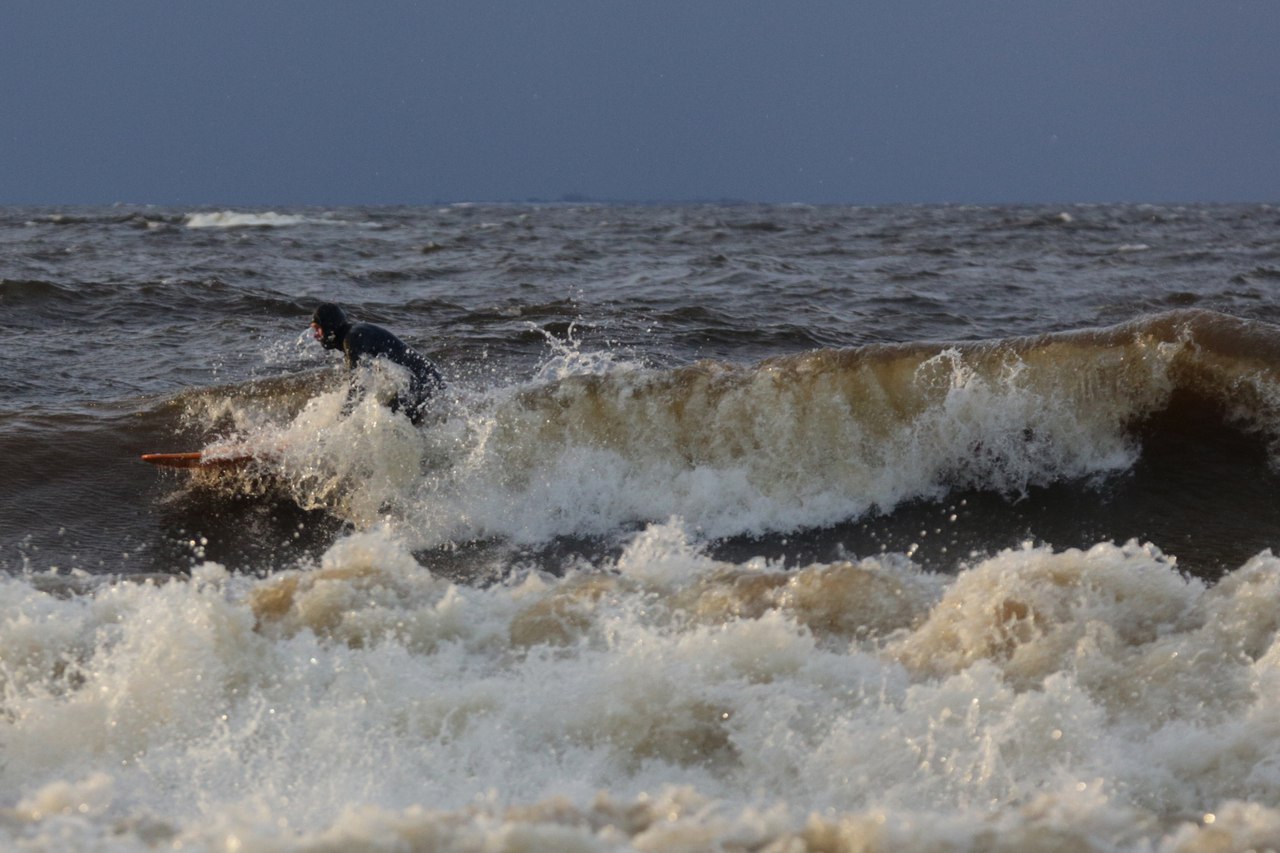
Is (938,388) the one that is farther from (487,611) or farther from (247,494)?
(247,494)

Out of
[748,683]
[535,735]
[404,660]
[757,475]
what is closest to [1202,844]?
[748,683]

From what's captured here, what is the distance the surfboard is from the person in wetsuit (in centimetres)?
103

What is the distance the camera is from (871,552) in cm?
732

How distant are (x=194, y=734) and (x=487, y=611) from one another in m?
1.37

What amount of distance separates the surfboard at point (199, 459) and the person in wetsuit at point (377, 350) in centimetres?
103

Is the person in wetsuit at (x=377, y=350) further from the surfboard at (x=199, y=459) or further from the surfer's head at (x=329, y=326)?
the surfboard at (x=199, y=459)

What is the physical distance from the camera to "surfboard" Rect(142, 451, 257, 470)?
28.1 ft

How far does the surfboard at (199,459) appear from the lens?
28.1ft

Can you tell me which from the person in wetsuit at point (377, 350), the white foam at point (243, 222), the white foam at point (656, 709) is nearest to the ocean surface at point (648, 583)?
the white foam at point (656, 709)

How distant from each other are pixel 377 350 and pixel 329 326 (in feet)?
1.46

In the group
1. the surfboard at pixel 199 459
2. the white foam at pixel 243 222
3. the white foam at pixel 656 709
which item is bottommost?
the white foam at pixel 656 709

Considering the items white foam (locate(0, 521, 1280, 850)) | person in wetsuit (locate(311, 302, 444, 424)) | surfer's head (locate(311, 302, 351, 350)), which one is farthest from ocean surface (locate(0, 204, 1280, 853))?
surfer's head (locate(311, 302, 351, 350))

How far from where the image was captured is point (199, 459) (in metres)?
8.62

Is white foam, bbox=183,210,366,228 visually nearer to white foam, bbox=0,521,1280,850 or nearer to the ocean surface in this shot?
the ocean surface
